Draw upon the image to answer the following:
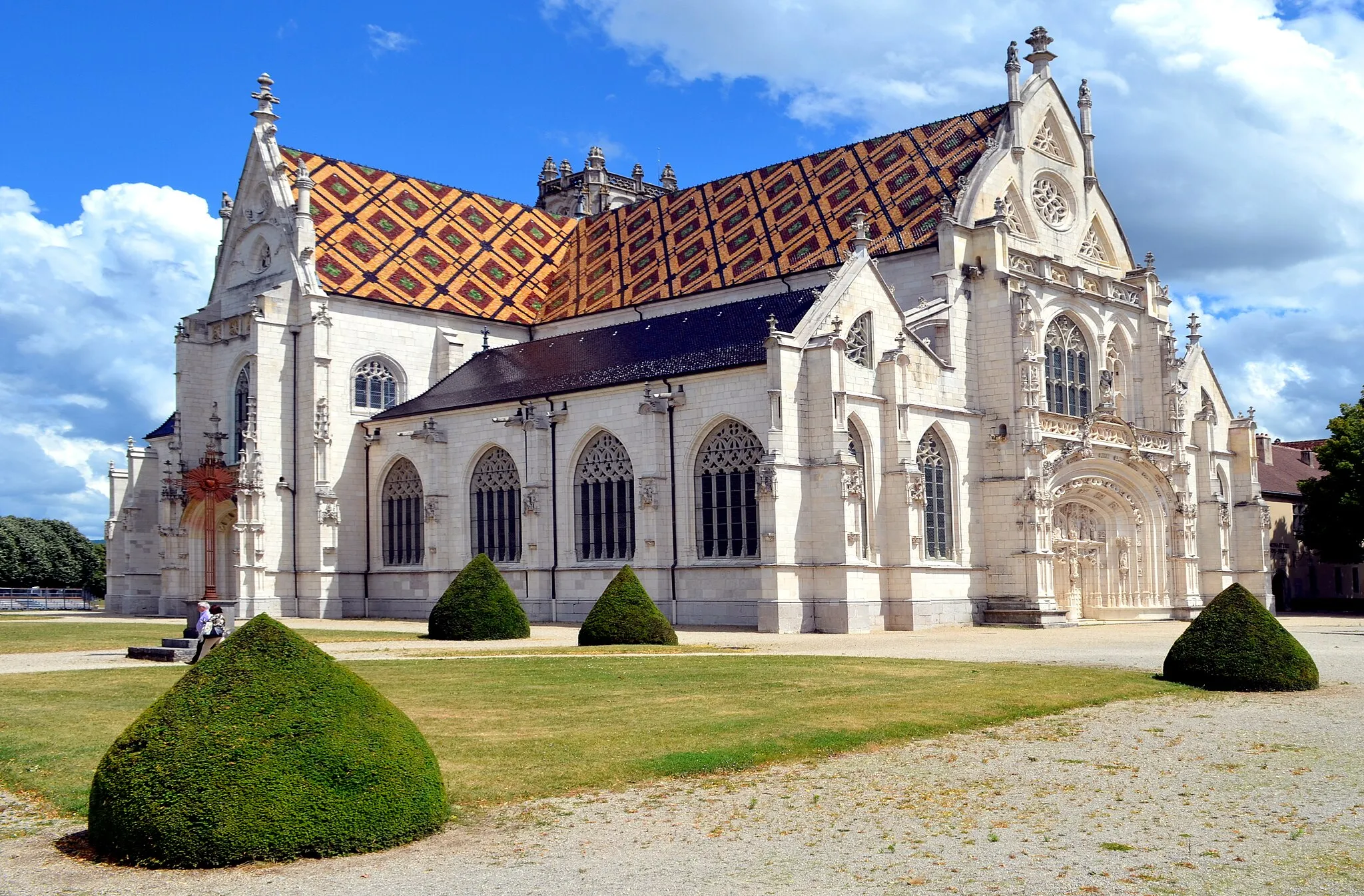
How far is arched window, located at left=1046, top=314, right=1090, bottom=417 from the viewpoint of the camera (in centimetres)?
3853

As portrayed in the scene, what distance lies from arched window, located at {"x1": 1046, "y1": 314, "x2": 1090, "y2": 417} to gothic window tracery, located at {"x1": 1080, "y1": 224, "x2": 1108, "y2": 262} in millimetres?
2996

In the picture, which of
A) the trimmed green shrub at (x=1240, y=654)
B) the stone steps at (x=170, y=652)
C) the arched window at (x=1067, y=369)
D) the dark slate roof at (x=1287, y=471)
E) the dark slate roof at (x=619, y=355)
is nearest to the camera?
the trimmed green shrub at (x=1240, y=654)

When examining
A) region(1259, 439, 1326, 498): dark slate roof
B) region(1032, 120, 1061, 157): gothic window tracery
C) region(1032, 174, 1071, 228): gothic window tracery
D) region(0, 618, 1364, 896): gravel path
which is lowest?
region(0, 618, 1364, 896): gravel path

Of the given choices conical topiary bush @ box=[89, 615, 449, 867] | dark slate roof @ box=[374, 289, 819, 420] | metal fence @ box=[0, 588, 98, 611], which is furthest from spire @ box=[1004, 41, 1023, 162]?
metal fence @ box=[0, 588, 98, 611]

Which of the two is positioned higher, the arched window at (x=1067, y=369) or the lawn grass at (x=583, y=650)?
the arched window at (x=1067, y=369)

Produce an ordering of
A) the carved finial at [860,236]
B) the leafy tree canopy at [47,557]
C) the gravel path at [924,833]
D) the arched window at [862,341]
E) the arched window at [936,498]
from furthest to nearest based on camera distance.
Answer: the leafy tree canopy at [47,557], the arched window at [936,498], the carved finial at [860,236], the arched window at [862,341], the gravel path at [924,833]

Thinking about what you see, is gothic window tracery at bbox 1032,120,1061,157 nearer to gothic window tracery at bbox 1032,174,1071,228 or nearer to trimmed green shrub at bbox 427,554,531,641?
gothic window tracery at bbox 1032,174,1071,228

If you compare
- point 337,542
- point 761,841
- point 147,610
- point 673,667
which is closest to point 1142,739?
point 761,841

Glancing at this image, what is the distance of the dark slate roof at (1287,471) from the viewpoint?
191ft

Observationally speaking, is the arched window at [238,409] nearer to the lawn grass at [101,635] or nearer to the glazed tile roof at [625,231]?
the glazed tile roof at [625,231]

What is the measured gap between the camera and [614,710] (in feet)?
49.1

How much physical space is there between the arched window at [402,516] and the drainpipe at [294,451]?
8.86 feet

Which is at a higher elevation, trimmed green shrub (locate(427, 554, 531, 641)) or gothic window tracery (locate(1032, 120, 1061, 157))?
gothic window tracery (locate(1032, 120, 1061, 157))

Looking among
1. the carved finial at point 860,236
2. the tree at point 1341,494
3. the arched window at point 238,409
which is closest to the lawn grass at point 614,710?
the carved finial at point 860,236
